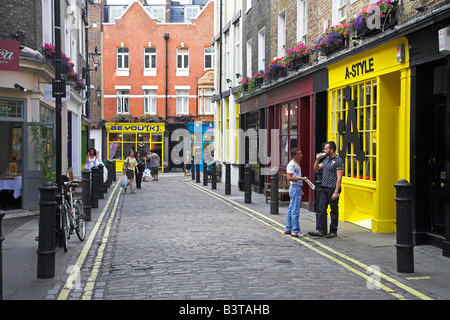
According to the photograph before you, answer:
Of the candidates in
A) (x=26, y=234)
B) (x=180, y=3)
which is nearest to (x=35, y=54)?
(x=26, y=234)

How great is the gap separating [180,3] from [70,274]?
142ft

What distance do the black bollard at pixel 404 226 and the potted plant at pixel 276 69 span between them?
10.2 meters

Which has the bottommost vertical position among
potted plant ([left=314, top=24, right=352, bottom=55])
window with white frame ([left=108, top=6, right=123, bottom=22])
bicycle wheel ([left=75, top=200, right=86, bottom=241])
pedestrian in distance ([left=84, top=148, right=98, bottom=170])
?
bicycle wheel ([left=75, top=200, right=86, bottom=241])

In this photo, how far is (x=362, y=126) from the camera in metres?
11.7

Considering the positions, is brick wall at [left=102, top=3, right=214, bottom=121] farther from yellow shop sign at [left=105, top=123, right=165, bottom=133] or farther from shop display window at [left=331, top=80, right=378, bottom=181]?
shop display window at [left=331, top=80, right=378, bottom=181]

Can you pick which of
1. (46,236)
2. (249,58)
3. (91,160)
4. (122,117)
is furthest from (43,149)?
(122,117)

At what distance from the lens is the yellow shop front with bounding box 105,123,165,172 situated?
3978cm

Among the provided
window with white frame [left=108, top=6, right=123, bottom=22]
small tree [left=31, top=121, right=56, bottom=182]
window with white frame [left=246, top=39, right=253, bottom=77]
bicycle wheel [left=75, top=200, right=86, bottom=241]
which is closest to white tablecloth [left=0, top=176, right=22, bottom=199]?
small tree [left=31, top=121, right=56, bottom=182]

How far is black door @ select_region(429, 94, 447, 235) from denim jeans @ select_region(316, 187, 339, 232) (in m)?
1.73

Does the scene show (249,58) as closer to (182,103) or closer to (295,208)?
(295,208)

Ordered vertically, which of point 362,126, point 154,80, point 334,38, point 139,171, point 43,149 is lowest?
point 139,171

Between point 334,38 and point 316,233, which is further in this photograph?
point 334,38

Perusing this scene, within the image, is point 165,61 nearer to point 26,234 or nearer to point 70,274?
point 26,234

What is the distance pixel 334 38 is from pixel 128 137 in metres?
29.5
